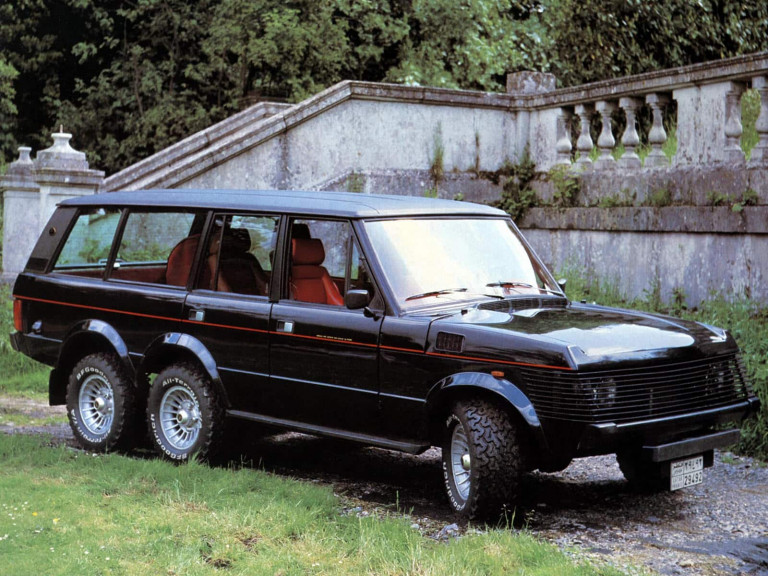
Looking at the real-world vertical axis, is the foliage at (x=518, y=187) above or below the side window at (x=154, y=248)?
above

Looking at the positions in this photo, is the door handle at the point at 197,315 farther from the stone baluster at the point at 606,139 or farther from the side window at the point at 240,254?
the stone baluster at the point at 606,139

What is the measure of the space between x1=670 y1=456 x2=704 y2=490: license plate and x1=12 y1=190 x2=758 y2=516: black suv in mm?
11

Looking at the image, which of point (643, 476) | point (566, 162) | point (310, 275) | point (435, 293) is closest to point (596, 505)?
point (643, 476)

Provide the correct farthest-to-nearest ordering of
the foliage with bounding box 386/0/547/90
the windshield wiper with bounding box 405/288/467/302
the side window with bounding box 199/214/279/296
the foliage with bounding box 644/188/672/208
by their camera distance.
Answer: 1. the foliage with bounding box 386/0/547/90
2. the foliage with bounding box 644/188/672/208
3. the side window with bounding box 199/214/279/296
4. the windshield wiper with bounding box 405/288/467/302

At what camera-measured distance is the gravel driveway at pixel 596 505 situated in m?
5.64

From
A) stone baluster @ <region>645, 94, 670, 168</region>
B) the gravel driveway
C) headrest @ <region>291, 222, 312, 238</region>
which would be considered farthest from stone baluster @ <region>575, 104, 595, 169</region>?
headrest @ <region>291, 222, 312, 238</region>

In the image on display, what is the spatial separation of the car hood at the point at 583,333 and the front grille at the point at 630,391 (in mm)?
90

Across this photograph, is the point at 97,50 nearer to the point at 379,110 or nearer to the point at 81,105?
the point at 81,105

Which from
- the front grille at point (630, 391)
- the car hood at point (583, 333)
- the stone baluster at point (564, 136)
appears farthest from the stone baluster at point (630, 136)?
the front grille at point (630, 391)

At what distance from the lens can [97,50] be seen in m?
21.9

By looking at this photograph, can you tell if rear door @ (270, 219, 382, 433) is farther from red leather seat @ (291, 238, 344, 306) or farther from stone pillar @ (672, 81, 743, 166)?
stone pillar @ (672, 81, 743, 166)

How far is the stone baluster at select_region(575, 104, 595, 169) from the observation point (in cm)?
1213

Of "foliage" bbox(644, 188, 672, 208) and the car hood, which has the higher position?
"foliage" bbox(644, 188, 672, 208)

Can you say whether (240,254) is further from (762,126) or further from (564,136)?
(564,136)
